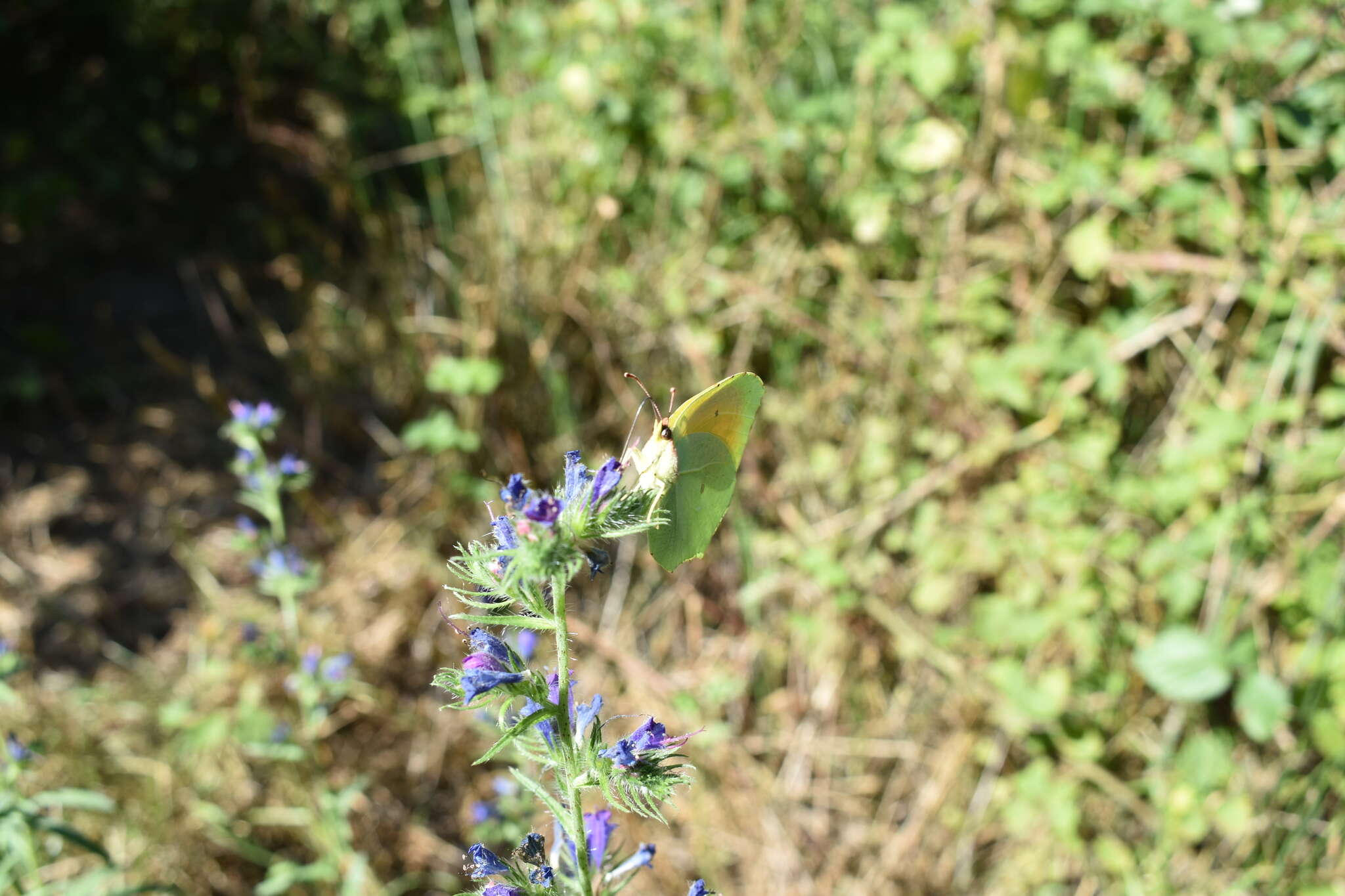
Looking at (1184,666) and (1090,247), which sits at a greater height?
(1090,247)

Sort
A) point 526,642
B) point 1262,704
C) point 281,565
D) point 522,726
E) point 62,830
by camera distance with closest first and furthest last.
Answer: point 522,726, point 62,830, point 526,642, point 281,565, point 1262,704

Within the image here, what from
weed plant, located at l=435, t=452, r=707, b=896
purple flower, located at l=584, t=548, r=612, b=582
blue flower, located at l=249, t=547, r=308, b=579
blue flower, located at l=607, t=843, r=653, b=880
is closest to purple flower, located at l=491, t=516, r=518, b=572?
weed plant, located at l=435, t=452, r=707, b=896

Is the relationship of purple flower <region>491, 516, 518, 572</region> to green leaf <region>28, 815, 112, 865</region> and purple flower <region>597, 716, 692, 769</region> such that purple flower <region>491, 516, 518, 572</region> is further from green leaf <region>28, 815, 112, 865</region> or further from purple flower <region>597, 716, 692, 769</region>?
green leaf <region>28, 815, 112, 865</region>

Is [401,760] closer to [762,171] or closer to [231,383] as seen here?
[231,383]

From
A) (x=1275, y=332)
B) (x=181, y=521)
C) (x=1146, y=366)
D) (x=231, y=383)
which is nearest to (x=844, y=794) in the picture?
(x=1146, y=366)

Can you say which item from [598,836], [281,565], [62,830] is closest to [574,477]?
[598,836]

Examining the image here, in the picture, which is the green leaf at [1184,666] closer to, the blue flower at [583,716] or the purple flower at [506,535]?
the blue flower at [583,716]

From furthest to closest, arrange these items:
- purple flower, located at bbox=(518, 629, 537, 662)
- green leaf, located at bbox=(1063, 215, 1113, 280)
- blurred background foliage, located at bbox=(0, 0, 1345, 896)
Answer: green leaf, located at bbox=(1063, 215, 1113, 280) < blurred background foliage, located at bbox=(0, 0, 1345, 896) < purple flower, located at bbox=(518, 629, 537, 662)

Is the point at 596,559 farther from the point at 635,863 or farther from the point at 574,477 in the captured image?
the point at 635,863
